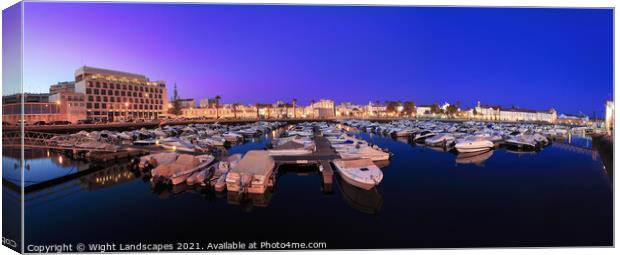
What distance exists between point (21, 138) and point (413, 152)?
615 inches

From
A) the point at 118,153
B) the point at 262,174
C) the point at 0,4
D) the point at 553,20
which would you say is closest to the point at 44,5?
the point at 0,4

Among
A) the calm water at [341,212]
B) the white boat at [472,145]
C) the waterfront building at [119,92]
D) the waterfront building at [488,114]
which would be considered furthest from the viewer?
the waterfront building at [488,114]


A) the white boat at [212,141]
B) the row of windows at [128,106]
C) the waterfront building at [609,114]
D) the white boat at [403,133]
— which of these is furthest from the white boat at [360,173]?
the white boat at [403,133]

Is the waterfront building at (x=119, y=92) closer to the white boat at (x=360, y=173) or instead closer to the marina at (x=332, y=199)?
the marina at (x=332, y=199)

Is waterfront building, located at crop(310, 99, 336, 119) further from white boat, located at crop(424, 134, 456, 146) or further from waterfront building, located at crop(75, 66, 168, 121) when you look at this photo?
waterfront building, located at crop(75, 66, 168, 121)

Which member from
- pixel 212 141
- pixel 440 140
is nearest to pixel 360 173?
pixel 212 141

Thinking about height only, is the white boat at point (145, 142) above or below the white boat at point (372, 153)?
above

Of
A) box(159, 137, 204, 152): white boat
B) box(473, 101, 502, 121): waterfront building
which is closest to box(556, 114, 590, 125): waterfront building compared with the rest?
box(159, 137, 204, 152): white boat

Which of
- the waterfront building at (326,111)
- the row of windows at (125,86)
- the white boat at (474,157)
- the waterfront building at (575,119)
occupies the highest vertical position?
the waterfront building at (326,111)

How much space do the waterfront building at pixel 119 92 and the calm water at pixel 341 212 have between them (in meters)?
2.43

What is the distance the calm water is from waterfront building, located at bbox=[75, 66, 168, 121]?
2434mm

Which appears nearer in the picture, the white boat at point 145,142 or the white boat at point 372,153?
the white boat at point 372,153

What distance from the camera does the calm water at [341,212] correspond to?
5973 millimetres

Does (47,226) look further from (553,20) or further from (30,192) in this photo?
(553,20)
